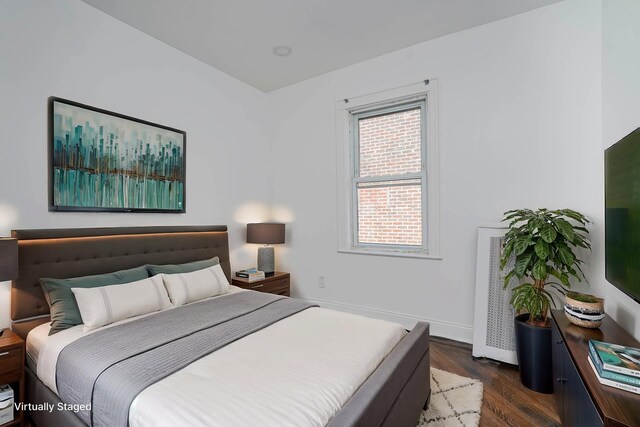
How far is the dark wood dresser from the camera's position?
3.52ft

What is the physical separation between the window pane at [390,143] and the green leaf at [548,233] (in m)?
1.40

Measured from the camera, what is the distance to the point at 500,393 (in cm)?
213

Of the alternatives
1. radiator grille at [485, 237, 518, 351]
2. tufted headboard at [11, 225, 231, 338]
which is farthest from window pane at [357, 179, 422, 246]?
tufted headboard at [11, 225, 231, 338]

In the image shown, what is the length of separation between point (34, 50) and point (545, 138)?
13.3 feet

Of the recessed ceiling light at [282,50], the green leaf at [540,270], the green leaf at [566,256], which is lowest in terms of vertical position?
the green leaf at [540,270]

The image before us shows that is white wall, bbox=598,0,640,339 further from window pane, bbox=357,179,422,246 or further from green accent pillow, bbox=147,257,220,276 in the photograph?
green accent pillow, bbox=147,257,220,276

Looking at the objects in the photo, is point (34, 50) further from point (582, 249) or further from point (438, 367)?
point (582, 249)

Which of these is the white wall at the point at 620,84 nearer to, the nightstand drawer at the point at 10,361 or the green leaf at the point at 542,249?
the green leaf at the point at 542,249

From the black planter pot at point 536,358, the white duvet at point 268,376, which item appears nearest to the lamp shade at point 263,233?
the white duvet at point 268,376

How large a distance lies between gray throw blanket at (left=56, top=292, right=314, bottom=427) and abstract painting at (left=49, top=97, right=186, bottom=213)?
44.6 inches

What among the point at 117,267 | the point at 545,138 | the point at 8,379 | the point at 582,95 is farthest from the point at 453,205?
the point at 8,379

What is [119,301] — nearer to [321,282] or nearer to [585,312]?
[321,282]

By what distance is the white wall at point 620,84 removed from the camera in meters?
1.69

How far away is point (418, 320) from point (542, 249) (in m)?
1.53
